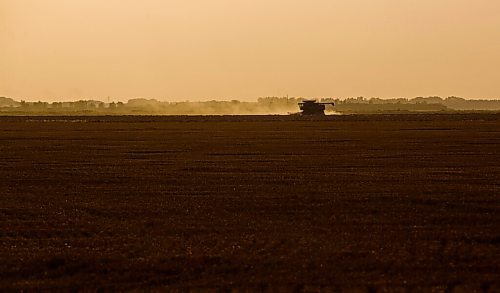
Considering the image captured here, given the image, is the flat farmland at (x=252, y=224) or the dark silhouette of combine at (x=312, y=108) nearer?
the flat farmland at (x=252, y=224)

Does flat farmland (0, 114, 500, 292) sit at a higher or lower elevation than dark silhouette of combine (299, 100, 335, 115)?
lower

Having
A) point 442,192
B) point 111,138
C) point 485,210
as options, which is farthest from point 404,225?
point 111,138

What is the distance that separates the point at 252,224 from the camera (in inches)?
695

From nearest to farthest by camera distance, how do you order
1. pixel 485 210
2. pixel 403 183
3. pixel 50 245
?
1. pixel 50 245
2. pixel 485 210
3. pixel 403 183

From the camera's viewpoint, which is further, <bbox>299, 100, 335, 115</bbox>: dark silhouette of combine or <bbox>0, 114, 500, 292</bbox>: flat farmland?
<bbox>299, 100, 335, 115</bbox>: dark silhouette of combine

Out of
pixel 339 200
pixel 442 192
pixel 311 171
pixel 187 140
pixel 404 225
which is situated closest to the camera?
pixel 404 225

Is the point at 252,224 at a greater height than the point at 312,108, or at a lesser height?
lesser

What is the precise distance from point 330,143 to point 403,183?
21.9 m

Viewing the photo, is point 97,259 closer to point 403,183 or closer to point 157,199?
point 157,199

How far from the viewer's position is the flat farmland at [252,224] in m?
12.9

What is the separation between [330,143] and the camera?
46.9 metres

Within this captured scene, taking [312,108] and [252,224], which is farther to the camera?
[312,108]

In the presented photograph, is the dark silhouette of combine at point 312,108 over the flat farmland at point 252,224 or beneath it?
over

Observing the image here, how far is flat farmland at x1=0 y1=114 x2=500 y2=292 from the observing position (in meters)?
12.9
